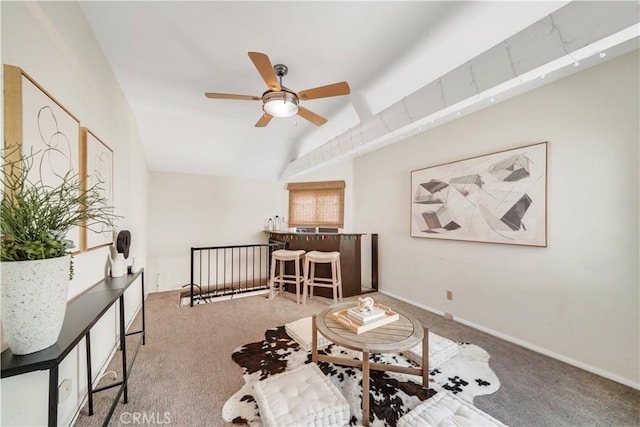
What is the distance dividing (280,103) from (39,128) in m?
1.54

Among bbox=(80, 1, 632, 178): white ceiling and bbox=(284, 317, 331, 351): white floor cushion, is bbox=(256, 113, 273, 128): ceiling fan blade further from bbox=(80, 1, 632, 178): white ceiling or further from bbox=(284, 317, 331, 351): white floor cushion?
bbox=(284, 317, 331, 351): white floor cushion

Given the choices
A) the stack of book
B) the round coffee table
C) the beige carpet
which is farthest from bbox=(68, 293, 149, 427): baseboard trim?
the stack of book

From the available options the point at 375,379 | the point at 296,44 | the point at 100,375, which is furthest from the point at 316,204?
the point at 100,375

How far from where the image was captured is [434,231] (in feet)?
11.2

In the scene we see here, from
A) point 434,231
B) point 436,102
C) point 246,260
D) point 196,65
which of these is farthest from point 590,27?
point 246,260

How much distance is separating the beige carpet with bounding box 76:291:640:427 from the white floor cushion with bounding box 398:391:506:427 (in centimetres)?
34

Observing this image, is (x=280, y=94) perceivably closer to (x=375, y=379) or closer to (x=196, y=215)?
(x=375, y=379)

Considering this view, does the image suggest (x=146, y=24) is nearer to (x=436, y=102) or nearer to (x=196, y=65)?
(x=196, y=65)

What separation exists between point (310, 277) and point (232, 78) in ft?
9.99

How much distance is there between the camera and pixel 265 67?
179 cm

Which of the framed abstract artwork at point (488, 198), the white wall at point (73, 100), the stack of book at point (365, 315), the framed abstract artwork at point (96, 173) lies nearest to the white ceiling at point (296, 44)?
the white wall at point (73, 100)

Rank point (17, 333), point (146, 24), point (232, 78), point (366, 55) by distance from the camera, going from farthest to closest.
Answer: point (232, 78)
point (366, 55)
point (146, 24)
point (17, 333)

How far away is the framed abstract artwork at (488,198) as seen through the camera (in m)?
2.45

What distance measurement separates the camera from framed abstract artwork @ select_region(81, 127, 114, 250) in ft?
5.74
